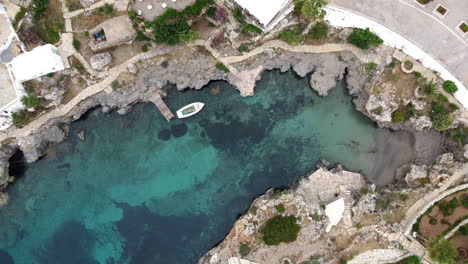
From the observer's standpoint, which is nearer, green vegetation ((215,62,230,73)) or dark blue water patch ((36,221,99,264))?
green vegetation ((215,62,230,73))

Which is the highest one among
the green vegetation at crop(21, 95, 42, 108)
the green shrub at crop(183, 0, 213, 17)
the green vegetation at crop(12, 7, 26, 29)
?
the green shrub at crop(183, 0, 213, 17)

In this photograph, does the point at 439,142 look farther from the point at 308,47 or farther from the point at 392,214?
the point at 308,47

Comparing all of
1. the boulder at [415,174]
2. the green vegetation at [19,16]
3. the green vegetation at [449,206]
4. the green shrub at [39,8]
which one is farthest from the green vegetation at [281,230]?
the green vegetation at [19,16]

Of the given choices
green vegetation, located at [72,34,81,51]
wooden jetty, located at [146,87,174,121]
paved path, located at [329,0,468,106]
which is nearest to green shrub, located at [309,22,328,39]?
paved path, located at [329,0,468,106]

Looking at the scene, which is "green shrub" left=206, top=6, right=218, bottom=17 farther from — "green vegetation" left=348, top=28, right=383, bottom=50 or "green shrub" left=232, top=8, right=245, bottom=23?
"green vegetation" left=348, top=28, right=383, bottom=50

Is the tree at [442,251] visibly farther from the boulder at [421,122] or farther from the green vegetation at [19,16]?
the green vegetation at [19,16]
